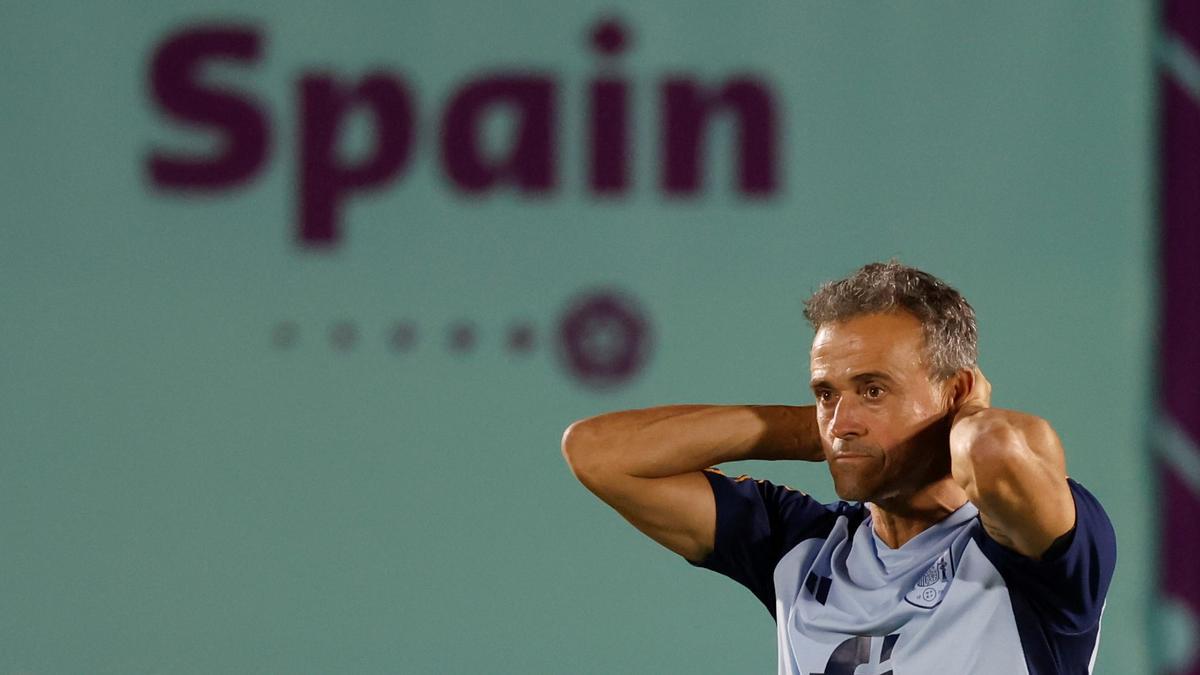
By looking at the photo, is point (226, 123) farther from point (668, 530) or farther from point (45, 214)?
point (668, 530)

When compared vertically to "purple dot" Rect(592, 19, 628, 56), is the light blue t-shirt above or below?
below

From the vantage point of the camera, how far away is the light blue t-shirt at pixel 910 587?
6.54ft

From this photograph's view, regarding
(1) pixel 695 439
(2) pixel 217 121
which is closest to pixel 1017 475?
(1) pixel 695 439

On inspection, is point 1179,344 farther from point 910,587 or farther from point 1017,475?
point 1017,475

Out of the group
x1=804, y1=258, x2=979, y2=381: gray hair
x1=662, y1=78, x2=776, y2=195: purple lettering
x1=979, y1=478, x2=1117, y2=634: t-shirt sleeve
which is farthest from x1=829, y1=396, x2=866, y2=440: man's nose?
x1=662, y1=78, x2=776, y2=195: purple lettering

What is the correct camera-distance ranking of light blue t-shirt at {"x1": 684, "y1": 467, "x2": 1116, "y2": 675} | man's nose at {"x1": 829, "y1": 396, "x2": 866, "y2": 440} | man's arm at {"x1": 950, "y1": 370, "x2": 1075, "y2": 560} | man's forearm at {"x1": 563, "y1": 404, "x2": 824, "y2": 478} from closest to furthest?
man's arm at {"x1": 950, "y1": 370, "x2": 1075, "y2": 560}, light blue t-shirt at {"x1": 684, "y1": 467, "x2": 1116, "y2": 675}, man's nose at {"x1": 829, "y1": 396, "x2": 866, "y2": 440}, man's forearm at {"x1": 563, "y1": 404, "x2": 824, "y2": 478}

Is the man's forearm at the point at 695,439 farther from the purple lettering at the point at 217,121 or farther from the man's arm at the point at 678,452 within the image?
the purple lettering at the point at 217,121

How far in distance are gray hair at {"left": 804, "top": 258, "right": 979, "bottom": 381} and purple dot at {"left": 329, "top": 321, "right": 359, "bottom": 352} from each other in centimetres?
204

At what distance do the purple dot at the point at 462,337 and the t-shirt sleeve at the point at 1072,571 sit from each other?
A: 2.20 metres

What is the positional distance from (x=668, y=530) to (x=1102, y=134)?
2.27 m

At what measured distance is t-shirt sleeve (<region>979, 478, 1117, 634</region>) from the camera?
1.93m

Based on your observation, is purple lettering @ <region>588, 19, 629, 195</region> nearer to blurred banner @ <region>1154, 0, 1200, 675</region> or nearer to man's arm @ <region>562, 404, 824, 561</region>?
blurred banner @ <region>1154, 0, 1200, 675</region>

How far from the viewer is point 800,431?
233 centimetres

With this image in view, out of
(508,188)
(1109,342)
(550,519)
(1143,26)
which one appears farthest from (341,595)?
(1143,26)
